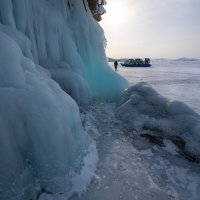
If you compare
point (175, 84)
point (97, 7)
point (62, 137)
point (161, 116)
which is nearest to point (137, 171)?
point (62, 137)

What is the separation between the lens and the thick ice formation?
4531mm

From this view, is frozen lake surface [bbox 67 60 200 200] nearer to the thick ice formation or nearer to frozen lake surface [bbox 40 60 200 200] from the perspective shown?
frozen lake surface [bbox 40 60 200 200]

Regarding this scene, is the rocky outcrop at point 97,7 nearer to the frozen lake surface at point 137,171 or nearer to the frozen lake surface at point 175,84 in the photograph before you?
the frozen lake surface at point 175,84

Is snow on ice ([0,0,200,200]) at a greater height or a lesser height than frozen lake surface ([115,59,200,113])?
greater

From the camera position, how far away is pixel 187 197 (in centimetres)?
293

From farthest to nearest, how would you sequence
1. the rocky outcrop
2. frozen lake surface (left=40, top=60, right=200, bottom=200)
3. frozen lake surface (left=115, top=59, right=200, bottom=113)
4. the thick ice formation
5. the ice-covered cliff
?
1. the rocky outcrop
2. frozen lake surface (left=115, top=59, right=200, bottom=113)
3. the thick ice formation
4. frozen lake surface (left=40, top=60, right=200, bottom=200)
5. the ice-covered cliff

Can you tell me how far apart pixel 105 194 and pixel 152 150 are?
5.99 ft

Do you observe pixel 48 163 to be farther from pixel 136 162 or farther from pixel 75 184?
pixel 136 162

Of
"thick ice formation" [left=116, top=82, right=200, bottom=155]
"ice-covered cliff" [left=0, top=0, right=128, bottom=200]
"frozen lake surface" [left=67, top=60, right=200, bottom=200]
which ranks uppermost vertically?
"ice-covered cliff" [left=0, top=0, right=128, bottom=200]

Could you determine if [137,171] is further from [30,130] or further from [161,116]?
[161,116]

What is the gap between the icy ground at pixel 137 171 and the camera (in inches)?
115

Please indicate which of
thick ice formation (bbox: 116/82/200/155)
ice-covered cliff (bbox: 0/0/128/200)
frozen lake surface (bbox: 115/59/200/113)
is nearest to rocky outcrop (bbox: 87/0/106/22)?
frozen lake surface (bbox: 115/59/200/113)

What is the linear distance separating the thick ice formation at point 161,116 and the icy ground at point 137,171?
0.40 m

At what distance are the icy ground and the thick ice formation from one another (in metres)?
0.40
